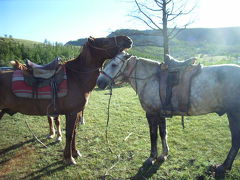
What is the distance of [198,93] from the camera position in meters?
3.55

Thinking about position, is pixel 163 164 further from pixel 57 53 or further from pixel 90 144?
pixel 57 53

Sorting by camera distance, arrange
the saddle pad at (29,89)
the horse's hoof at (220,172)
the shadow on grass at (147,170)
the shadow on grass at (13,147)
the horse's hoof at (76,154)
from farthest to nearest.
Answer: the shadow on grass at (13,147) < the horse's hoof at (76,154) < the saddle pad at (29,89) < the shadow on grass at (147,170) < the horse's hoof at (220,172)

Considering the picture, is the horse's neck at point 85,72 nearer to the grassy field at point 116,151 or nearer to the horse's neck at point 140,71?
the horse's neck at point 140,71

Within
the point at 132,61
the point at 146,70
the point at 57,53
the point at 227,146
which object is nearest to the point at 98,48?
the point at 132,61

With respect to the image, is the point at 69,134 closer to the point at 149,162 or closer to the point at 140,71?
the point at 149,162

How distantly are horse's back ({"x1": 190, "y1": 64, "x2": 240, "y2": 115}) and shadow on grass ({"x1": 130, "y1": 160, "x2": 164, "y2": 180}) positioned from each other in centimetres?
143

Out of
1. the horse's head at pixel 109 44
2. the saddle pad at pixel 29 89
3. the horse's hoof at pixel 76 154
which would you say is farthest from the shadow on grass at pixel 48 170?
the horse's head at pixel 109 44

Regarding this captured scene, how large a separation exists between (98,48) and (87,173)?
266 cm

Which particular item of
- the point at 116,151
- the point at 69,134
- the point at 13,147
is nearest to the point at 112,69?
the point at 69,134

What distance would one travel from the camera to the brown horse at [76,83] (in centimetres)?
397

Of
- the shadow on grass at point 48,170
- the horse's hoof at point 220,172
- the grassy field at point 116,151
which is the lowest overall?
the shadow on grass at point 48,170

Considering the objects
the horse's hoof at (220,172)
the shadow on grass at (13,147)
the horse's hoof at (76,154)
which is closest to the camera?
the horse's hoof at (220,172)

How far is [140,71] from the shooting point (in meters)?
4.16

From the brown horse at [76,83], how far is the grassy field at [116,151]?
2.07 feet
